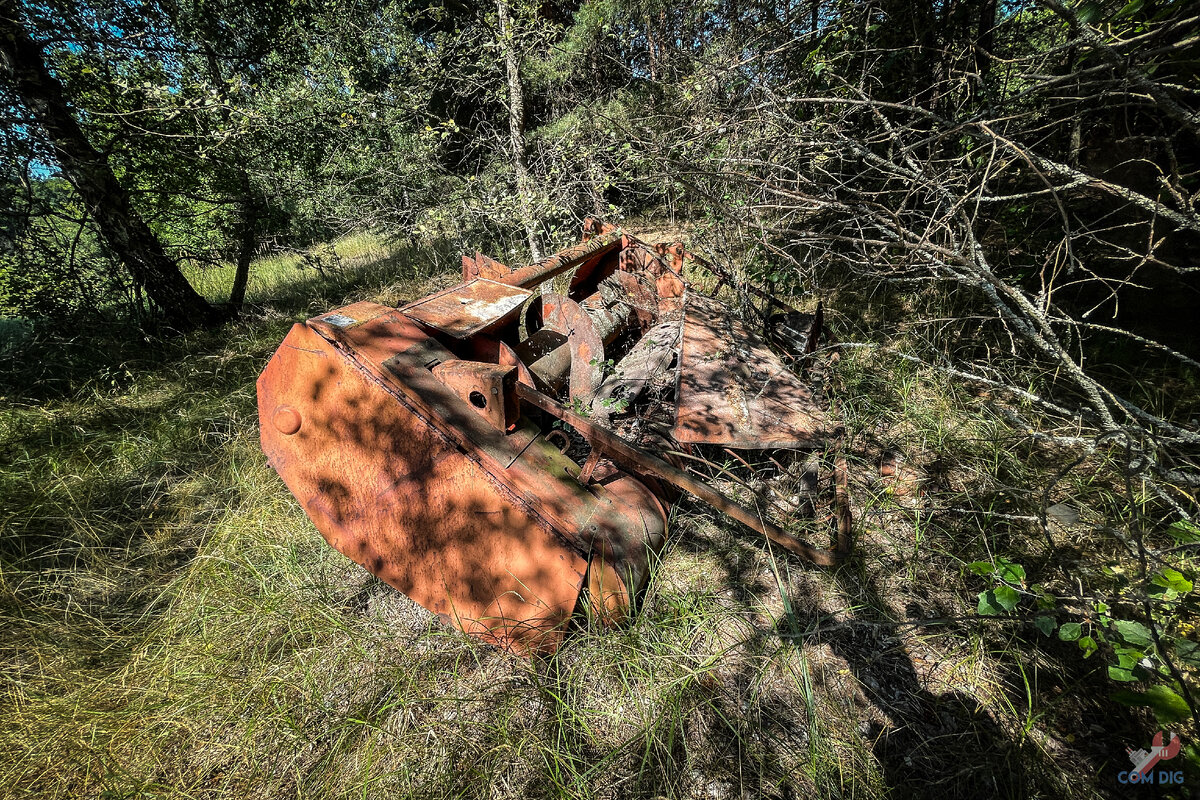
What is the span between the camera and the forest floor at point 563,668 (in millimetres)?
1539

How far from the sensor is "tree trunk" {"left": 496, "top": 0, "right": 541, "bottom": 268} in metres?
4.80

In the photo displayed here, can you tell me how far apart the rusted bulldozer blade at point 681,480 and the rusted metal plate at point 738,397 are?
20.8 inches

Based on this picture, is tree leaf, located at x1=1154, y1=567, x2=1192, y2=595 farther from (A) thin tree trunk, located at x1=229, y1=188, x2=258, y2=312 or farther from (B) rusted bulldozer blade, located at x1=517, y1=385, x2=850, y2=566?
(A) thin tree trunk, located at x1=229, y1=188, x2=258, y2=312

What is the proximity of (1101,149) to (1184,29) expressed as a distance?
58.5 inches

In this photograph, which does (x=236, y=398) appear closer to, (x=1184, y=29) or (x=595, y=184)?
(x=595, y=184)

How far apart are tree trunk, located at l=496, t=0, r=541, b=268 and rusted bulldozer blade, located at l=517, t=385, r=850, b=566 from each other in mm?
3616

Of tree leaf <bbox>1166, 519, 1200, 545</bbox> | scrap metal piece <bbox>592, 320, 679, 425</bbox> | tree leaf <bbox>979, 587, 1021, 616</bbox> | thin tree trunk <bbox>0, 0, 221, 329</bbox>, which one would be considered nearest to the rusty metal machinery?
scrap metal piece <bbox>592, 320, 679, 425</bbox>

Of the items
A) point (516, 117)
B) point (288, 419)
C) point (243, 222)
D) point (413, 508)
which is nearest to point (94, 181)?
point (243, 222)

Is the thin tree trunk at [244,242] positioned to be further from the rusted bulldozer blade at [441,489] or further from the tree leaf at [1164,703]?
the tree leaf at [1164,703]

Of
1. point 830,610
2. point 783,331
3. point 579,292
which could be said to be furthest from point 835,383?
point 579,292

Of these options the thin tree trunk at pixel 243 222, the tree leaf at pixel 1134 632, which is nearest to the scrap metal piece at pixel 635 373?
the tree leaf at pixel 1134 632

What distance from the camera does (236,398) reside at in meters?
3.69

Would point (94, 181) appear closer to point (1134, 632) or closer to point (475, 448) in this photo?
point (475, 448)

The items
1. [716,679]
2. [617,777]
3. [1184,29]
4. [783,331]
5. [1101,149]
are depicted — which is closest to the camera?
[617,777]
